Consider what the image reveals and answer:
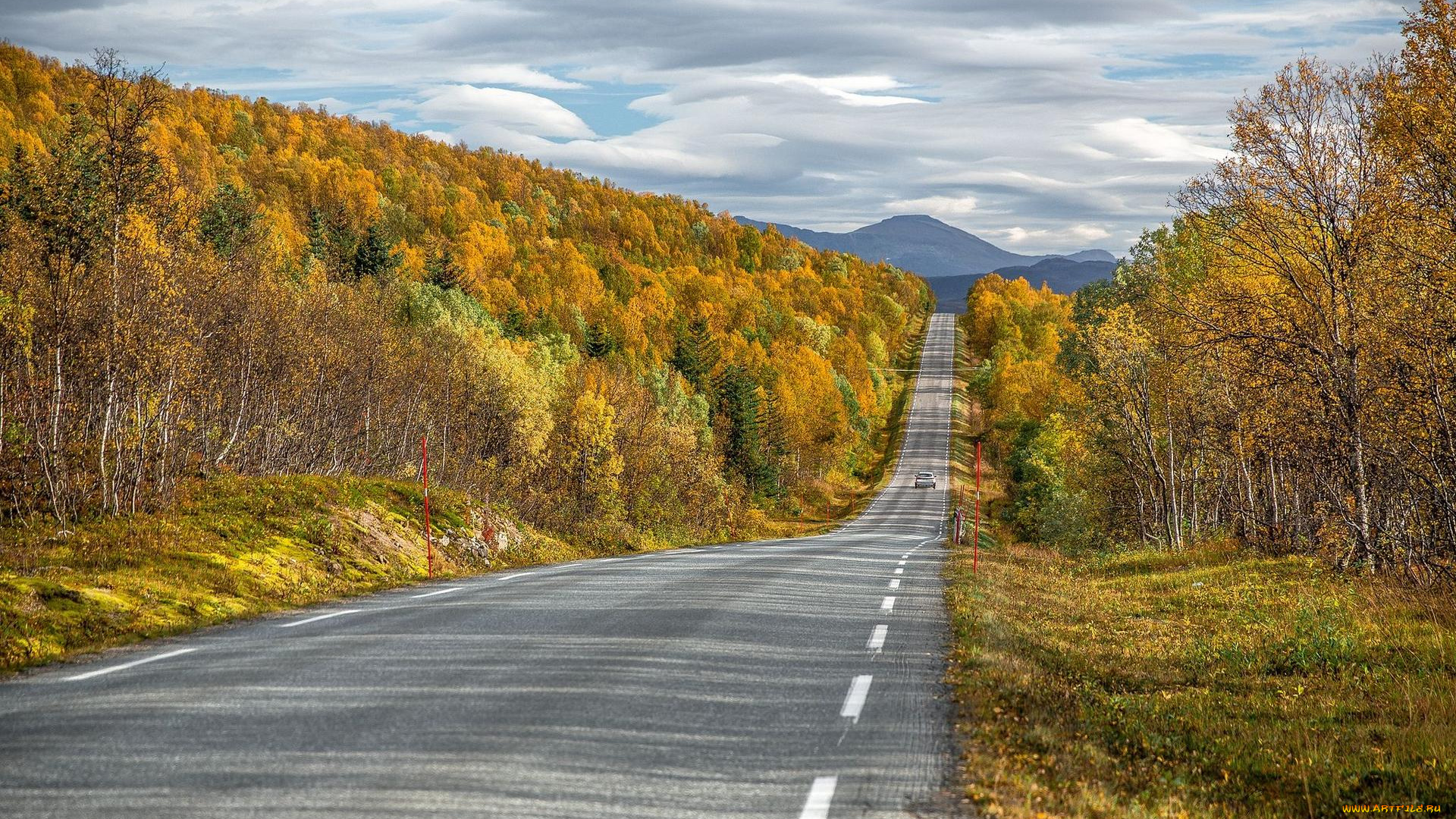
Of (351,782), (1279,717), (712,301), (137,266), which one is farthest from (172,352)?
(712,301)

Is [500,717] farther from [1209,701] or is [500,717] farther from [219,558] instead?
[219,558]

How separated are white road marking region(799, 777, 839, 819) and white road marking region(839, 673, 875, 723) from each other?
1.37 meters

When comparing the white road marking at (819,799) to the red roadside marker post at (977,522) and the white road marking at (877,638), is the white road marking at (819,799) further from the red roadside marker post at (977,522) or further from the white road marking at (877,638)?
the red roadside marker post at (977,522)

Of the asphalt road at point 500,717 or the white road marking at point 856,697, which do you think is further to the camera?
the white road marking at point 856,697

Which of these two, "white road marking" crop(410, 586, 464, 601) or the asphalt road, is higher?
the asphalt road

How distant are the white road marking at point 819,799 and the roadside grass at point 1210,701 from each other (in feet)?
2.40

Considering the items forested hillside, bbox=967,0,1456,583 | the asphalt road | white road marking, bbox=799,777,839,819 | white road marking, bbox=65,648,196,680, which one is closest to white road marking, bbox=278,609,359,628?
the asphalt road

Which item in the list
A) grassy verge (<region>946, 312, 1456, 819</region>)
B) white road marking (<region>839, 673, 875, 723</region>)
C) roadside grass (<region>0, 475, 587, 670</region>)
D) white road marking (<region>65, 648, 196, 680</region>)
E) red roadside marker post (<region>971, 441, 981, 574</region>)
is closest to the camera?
grassy verge (<region>946, 312, 1456, 819</region>)

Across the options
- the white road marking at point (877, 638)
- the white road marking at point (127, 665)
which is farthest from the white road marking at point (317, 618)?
the white road marking at point (877, 638)

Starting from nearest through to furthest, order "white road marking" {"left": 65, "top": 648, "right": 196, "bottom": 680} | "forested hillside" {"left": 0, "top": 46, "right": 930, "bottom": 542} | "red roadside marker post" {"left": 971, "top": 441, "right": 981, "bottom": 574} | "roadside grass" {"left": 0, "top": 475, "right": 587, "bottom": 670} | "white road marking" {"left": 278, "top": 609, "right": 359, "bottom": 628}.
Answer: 1. "white road marking" {"left": 65, "top": 648, "right": 196, "bottom": 680}
2. "roadside grass" {"left": 0, "top": 475, "right": 587, "bottom": 670}
3. "white road marking" {"left": 278, "top": 609, "right": 359, "bottom": 628}
4. "forested hillside" {"left": 0, "top": 46, "right": 930, "bottom": 542}
5. "red roadside marker post" {"left": 971, "top": 441, "right": 981, "bottom": 574}

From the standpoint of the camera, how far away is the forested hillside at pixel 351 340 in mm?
14883

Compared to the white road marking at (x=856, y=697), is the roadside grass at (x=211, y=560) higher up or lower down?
lower down

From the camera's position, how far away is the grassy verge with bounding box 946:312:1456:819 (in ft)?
19.8

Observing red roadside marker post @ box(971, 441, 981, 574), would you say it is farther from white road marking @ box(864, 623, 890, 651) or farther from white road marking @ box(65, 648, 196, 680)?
white road marking @ box(65, 648, 196, 680)
